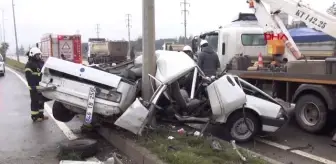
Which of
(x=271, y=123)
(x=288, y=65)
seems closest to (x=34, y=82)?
(x=271, y=123)

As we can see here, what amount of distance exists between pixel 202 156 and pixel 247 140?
6.43ft

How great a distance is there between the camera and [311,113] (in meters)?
7.62

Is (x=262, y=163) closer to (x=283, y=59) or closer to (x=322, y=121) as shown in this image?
(x=322, y=121)

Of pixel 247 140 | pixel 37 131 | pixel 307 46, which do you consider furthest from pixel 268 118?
pixel 307 46

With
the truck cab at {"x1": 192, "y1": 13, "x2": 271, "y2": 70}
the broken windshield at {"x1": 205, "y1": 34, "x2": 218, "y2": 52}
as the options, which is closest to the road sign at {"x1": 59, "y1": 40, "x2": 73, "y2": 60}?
the truck cab at {"x1": 192, "y1": 13, "x2": 271, "y2": 70}

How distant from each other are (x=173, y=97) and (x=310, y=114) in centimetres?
304

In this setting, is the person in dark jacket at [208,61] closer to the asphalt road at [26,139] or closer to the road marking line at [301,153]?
the road marking line at [301,153]

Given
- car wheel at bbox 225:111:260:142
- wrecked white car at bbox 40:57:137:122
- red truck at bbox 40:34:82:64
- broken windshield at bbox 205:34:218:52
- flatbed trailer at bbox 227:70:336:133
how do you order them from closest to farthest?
wrecked white car at bbox 40:57:137:122 → car wheel at bbox 225:111:260:142 → flatbed trailer at bbox 227:70:336:133 → broken windshield at bbox 205:34:218:52 → red truck at bbox 40:34:82:64

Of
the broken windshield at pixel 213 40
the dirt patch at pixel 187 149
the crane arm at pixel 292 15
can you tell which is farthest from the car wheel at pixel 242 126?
the broken windshield at pixel 213 40

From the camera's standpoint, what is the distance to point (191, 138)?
586cm

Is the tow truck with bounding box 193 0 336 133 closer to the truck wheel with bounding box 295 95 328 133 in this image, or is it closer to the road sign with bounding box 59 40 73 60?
the truck wheel with bounding box 295 95 328 133

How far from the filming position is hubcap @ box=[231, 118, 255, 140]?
668 centimetres

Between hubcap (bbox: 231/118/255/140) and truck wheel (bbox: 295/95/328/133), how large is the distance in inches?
60.1

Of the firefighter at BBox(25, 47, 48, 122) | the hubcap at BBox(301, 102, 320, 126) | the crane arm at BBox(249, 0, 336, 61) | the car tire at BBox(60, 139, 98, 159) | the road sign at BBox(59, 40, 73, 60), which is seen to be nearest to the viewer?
the car tire at BBox(60, 139, 98, 159)
